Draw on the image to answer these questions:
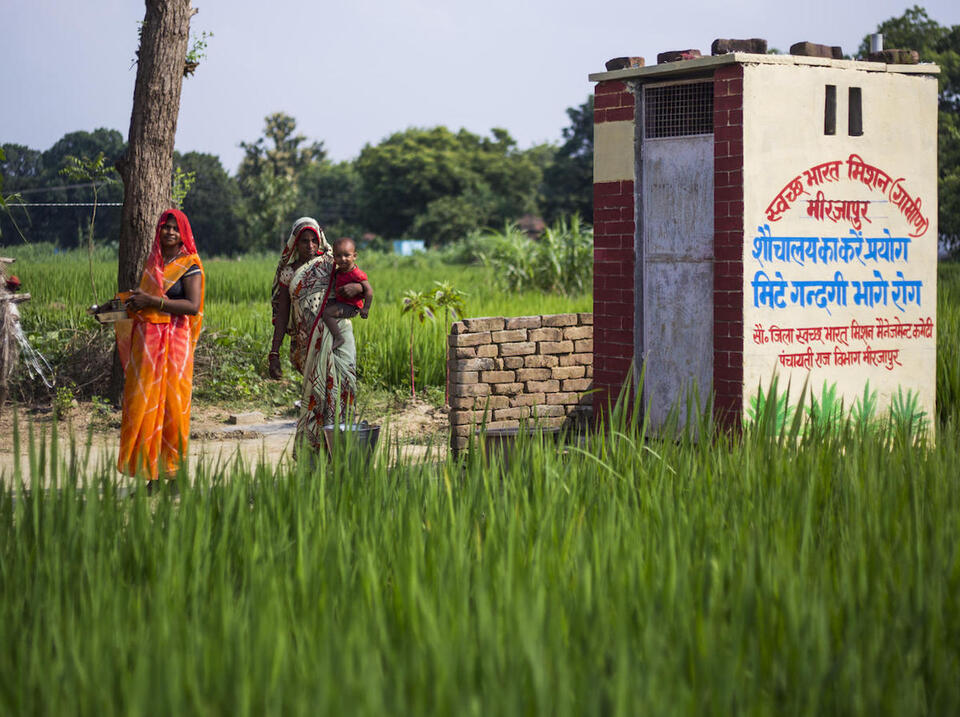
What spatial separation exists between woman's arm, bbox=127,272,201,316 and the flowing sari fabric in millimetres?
660

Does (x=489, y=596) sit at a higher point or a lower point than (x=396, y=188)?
lower

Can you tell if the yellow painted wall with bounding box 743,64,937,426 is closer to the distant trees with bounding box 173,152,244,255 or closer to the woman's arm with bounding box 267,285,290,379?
the woman's arm with bounding box 267,285,290,379

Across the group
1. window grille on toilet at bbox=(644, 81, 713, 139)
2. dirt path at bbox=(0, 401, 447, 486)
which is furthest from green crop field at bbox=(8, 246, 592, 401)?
window grille on toilet at bbox=(644, 81, 713, 139)

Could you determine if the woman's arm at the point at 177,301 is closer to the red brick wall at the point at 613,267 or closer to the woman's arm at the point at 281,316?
the woman's arm at the point at 281,316

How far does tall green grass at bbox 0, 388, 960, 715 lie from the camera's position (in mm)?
2146

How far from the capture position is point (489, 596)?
8.86ft

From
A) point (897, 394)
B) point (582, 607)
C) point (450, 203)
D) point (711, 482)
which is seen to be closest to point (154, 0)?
point (897, 394)

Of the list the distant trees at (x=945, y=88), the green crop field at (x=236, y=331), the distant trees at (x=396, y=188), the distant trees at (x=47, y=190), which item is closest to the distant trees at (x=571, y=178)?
the distant trees at (x=396, y=188)

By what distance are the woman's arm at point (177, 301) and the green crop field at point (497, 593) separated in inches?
97.1

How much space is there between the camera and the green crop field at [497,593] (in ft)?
7.06

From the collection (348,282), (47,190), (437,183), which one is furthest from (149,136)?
(437,183)

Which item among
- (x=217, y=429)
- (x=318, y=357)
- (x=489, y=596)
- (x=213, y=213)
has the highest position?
(x=213, y=213)

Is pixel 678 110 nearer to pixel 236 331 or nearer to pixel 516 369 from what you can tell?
pixel 516 369

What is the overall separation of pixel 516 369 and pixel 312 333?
131 centimetres
